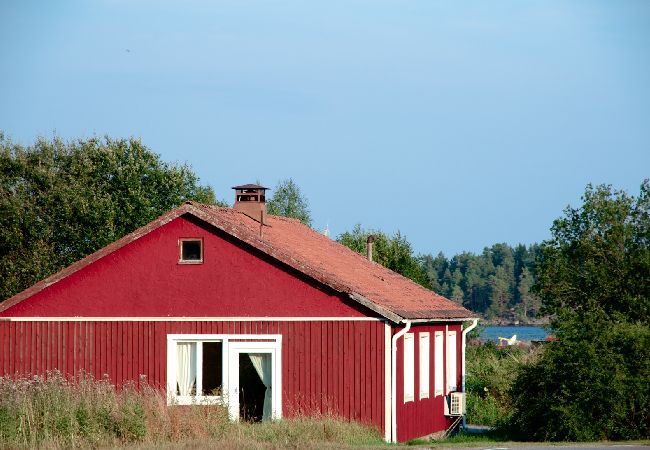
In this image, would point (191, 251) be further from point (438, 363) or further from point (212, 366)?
point (438, 363)

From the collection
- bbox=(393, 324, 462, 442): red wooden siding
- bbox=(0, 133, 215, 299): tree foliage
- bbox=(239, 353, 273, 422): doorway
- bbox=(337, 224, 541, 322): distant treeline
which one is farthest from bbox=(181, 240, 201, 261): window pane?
bbox=(337, 224, 541, 322): distant treeline

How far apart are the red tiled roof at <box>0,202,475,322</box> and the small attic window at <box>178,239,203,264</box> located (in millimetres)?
659

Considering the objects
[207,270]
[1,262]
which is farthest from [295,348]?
[1,262]

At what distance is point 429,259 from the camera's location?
181m

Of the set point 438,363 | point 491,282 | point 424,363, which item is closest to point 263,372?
point 424,363

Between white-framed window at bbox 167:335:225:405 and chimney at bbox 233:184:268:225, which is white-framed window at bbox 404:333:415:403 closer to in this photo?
white-framed window at bbox 167:335:225:405

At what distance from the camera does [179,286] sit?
28328mm

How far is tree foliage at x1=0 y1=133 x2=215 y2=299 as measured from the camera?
168ft

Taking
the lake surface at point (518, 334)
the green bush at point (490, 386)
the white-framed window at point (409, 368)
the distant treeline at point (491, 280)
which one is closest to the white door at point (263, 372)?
the white-framed window at point (409, 368)

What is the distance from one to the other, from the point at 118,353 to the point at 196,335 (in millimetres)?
1940

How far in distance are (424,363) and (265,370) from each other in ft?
15.1

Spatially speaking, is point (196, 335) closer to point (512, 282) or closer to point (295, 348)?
point (295, 348)

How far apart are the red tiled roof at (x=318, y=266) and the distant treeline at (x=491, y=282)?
132516 millimetres

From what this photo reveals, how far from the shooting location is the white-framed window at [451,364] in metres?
33.1
